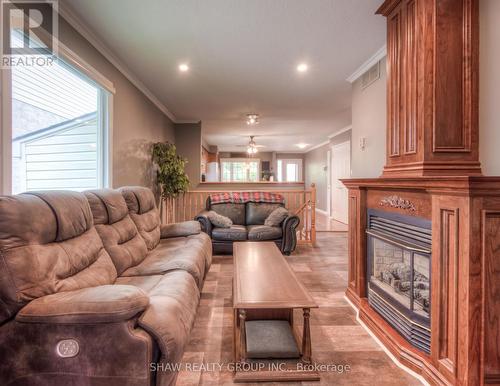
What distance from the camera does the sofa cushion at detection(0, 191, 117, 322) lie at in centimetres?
131

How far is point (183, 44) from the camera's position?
2881 mm

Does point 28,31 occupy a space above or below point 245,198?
above

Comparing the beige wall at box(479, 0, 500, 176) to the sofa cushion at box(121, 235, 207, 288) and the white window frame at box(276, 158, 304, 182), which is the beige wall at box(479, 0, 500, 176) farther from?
the white window frame at box(276, 158, 304, 182)

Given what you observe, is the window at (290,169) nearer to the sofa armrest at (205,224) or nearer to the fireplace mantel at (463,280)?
the sofa armrest at (205,224)

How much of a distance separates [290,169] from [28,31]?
11.4 meters

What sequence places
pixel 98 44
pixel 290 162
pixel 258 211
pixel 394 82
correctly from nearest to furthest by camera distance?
pixel 394 82 < pixel 98 44 < pixel 258 211 < pixel 290 162

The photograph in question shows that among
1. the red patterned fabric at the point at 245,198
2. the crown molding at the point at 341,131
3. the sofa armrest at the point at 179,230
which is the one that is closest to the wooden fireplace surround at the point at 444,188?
the sofa armrest at the point at 179,230

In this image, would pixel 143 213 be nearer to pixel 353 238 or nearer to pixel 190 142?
pixel 353 238

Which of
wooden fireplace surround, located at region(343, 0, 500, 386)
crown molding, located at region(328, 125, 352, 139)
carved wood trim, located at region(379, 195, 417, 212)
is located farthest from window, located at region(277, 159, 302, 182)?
carved wood trim, located at region(379, 195, 417, 212)

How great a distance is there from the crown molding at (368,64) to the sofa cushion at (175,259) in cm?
278

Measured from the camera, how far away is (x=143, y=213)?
10.0ft

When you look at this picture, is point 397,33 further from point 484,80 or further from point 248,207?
point 248,207

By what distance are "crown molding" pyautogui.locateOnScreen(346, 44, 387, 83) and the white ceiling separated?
0.08 meters

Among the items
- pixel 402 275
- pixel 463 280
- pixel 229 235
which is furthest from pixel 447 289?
pixel 229 235
